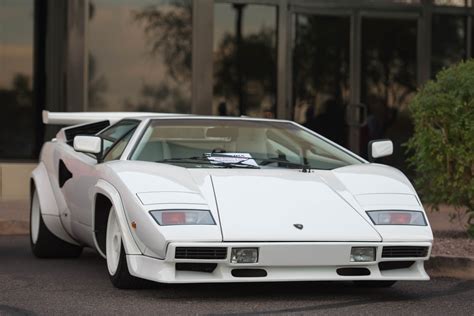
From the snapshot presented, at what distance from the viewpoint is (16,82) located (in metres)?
14.4

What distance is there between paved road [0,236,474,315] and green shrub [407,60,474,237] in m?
1.63

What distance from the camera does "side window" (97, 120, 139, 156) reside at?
7676 mm

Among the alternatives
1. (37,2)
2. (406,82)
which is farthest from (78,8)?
(406,82)

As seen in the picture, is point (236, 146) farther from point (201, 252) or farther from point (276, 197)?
point (201, 252)

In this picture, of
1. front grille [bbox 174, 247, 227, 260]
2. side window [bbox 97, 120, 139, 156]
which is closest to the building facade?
side window [bbox 97, 120, 139, 156]

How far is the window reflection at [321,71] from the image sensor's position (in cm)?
1547

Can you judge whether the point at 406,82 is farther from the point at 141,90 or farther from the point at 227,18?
the point at 141,90

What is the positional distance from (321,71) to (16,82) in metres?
4.51

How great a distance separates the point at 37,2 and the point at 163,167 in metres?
8.46

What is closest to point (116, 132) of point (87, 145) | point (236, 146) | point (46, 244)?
point (87, 145)

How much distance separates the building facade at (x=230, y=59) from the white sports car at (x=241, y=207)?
6.92m

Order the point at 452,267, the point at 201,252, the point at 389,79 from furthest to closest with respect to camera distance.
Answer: the point at 389,79 → the point at 452,267 → the point at 201,252

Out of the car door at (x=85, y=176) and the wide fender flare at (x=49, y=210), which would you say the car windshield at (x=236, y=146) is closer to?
the car door at (x=85, y=176)

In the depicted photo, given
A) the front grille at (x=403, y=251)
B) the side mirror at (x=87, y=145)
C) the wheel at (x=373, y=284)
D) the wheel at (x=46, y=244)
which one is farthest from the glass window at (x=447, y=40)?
the front grille at (x=403, y=251)
